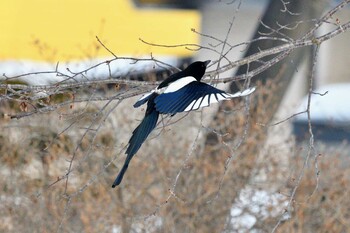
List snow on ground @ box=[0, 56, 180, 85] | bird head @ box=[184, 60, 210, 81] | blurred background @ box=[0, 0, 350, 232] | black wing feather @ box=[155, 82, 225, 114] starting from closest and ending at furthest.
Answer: black wing feather @ box=[155, 82, 225, 114] → bird head @ box=[184, 60, 210, 81] → blurred background @ box=[0, 0, 350, 232] → snow on ground @ box=[0, 56, 180, 85]

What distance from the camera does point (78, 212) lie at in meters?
8.91

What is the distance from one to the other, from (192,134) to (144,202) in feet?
3.02

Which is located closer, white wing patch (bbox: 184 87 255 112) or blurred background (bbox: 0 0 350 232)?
white wing patch (bbox: 184 87 255 112)

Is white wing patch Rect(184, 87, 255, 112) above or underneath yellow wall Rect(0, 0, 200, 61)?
above

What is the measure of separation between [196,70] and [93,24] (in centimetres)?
1340

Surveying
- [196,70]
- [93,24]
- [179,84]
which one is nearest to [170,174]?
[196,70]

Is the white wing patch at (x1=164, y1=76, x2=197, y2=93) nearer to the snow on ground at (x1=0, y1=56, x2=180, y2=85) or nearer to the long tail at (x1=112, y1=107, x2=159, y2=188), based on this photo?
the long tail at (x1=112, y1=107, x2=159, y2=188)

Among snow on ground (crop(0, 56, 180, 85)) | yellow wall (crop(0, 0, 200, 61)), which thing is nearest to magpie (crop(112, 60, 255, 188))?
snow on ground (crop(0, 56, 180, 85))

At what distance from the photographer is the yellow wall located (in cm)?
1850

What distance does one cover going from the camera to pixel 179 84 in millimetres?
5668

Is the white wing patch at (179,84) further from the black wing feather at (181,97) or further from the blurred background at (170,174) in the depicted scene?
the blurred background at (170,174)

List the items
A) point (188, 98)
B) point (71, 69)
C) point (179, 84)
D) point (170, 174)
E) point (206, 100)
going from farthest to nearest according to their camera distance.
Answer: point (71, 69) → point (170, 174) → point (179, 84) → point (188, 98) → point (206, 100)

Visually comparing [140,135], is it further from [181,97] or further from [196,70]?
[196,70]

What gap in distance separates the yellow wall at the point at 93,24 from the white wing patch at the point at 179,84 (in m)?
12.4
